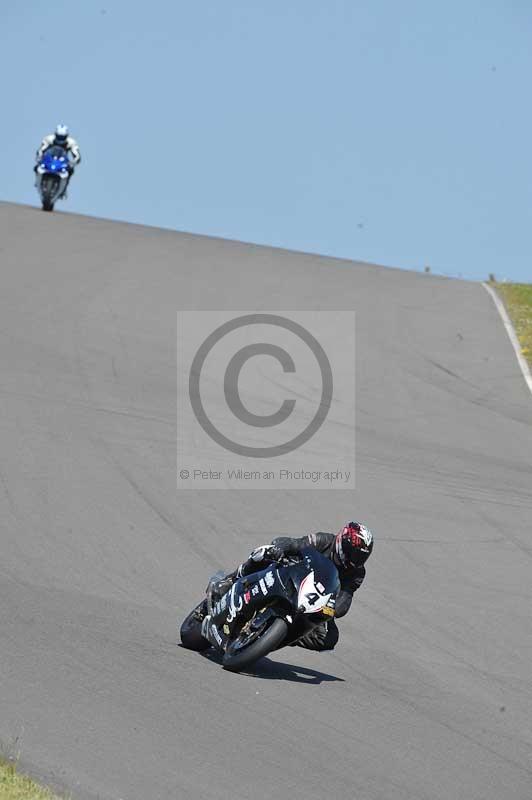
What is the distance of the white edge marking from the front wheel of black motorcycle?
36.7 feet

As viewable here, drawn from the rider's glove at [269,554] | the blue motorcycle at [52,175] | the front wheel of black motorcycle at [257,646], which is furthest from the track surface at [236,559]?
the blue motorcycle at [52,175]

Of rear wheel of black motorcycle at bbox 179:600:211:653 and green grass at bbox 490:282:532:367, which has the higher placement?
green grass at bbox 490:282:532:367

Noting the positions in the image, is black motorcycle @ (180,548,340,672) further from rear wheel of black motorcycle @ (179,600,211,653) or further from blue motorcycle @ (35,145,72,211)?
blue motorcycle @ (35,145,72,211)

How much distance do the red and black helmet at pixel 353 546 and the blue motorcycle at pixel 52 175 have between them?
21527mm

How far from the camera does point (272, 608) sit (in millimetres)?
7430

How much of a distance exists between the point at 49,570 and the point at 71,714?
3.37 metres

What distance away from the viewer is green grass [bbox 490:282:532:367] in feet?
67.4

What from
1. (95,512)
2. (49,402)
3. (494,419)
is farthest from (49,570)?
(494,419)

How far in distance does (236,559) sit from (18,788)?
5.58 metres

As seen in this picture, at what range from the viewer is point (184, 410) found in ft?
A: 49.3

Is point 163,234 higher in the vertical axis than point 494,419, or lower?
higher

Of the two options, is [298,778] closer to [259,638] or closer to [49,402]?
[259,638]

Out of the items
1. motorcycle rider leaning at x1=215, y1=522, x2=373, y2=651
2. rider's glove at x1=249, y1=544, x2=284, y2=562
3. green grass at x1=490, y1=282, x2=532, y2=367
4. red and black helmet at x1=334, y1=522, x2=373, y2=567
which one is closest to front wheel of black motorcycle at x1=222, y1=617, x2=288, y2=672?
motorcycle rider leaning at x1=215, y1=522, x2=373, y2=651

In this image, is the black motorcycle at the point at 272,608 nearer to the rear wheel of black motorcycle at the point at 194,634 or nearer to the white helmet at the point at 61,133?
the rear wheel of black motorcycle at the point at 194,634
